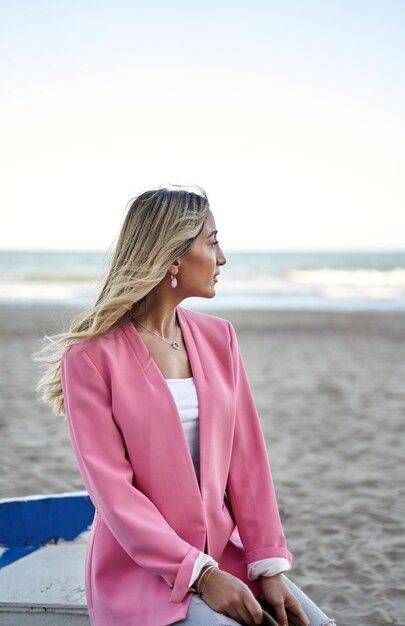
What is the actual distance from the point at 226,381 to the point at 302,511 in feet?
9.13

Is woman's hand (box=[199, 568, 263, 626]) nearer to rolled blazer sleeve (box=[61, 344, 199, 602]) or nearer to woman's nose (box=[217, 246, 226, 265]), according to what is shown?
rolled blazer sleeve (box=[61, 344, 199, 602])

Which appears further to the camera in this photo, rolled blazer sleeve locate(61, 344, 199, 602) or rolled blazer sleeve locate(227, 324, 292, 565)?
rolled blazer sleeve locate(227, 324, 292, 565)

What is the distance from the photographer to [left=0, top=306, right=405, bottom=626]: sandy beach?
370cm

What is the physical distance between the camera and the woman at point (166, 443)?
1.78 m

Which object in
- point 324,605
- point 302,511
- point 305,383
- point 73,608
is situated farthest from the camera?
point 305,383

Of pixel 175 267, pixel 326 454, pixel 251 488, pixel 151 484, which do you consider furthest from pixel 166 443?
pixel 326 454

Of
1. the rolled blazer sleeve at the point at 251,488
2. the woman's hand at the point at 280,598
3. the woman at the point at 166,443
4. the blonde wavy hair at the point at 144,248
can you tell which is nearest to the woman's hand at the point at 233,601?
the woman at the point at 166,443

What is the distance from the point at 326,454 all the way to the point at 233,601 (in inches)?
173

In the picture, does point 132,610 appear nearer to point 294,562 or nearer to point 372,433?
point 294,562

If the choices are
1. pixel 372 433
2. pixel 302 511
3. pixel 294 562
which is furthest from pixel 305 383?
A: pixel 294 562

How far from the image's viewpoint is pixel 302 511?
4.64 metres

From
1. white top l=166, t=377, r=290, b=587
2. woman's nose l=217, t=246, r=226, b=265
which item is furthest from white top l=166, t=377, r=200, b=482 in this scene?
woman's nose l=217, t=246, r=226, b=265

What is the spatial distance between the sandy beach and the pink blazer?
1460mm

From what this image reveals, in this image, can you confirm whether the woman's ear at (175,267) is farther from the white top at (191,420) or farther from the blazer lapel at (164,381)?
the white top at (191,420)
